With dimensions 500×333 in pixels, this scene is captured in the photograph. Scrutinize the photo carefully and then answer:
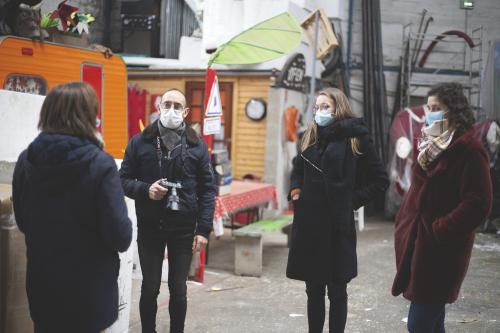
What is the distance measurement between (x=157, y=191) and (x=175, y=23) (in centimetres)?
1090

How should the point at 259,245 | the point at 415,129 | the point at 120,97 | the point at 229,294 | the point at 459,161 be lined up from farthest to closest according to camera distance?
1. the point at 415,129
2. the point at 120,97
3. the point at 259,245
4. the point at 229,294
5. the point at 459,161

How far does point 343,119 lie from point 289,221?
4789 mm

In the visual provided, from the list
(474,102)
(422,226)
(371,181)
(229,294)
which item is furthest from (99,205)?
(474,102)

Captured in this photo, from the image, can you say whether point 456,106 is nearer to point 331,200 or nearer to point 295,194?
point 331,200

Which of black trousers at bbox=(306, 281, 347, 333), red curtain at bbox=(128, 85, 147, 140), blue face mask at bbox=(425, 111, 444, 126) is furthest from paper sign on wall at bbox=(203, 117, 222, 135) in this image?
red curtain at bbox=(128, 85, 147, 140)

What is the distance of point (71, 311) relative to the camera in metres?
2.72

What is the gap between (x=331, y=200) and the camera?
410 centimetres

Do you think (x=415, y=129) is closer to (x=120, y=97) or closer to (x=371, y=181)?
(x=120, y=97)

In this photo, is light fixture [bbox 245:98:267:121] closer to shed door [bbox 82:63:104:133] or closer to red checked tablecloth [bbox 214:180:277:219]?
red checked tablecloth [bbox 214:180:277:219]

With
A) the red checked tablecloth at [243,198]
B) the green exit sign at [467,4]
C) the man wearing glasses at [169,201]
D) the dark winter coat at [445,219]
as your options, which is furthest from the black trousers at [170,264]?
the green exit sign at [467,4]

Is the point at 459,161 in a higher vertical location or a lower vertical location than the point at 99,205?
higher

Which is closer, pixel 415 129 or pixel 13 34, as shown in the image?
pixel 13 34

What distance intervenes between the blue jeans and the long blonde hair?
1.19m

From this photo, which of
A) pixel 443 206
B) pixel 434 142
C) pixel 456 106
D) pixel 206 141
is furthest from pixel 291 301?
pixel 456 106
